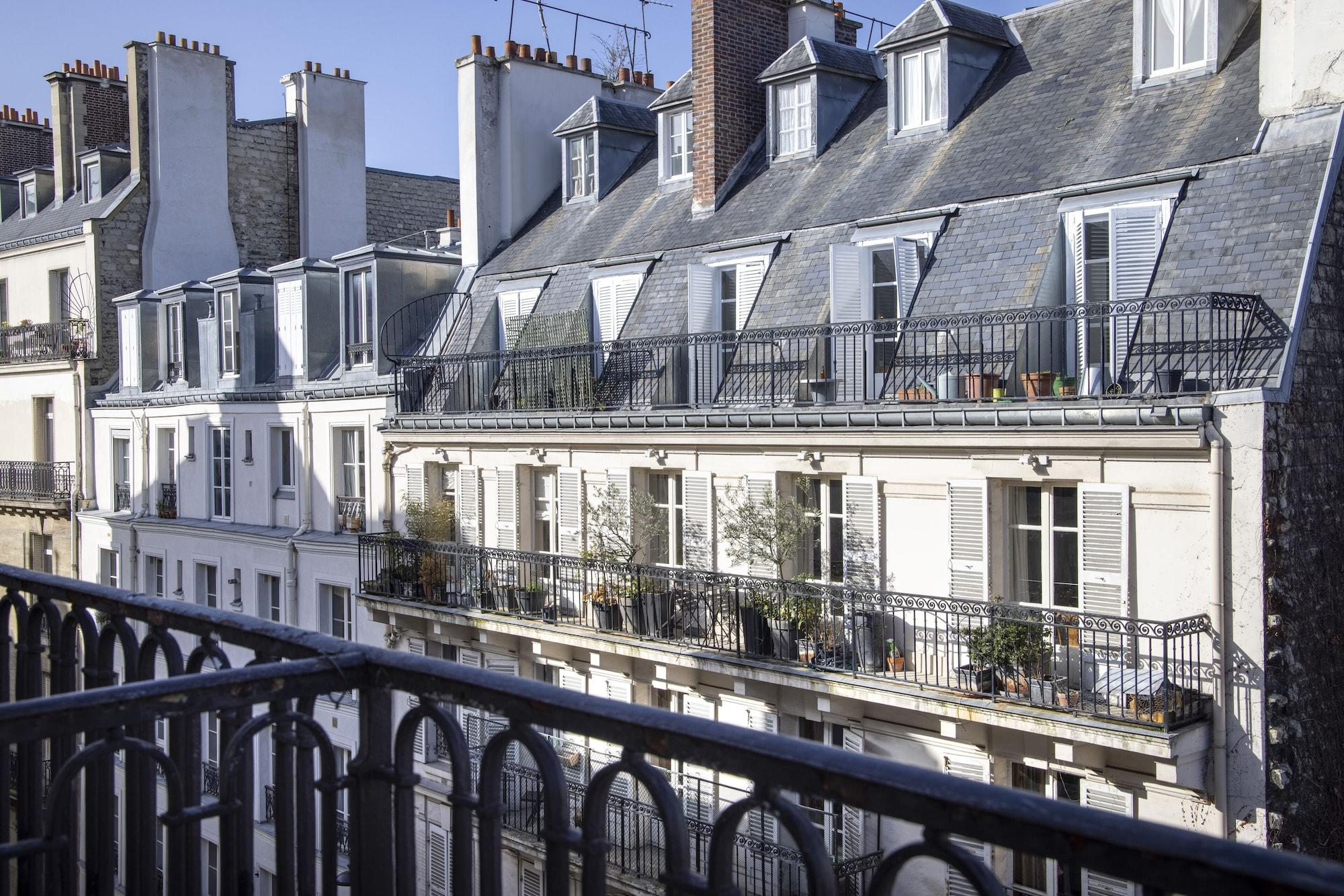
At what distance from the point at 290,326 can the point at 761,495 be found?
14.1m

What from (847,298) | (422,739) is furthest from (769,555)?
(422,739)

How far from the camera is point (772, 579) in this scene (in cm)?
1667

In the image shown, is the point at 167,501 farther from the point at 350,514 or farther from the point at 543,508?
the point at 543,508

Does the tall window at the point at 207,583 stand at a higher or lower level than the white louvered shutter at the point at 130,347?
lower

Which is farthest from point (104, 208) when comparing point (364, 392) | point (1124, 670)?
point (1124, 670)

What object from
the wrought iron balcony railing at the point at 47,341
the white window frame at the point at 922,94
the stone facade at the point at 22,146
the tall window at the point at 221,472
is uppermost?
the stone facade at the point at 22,146

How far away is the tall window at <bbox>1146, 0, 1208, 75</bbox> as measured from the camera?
17125mm

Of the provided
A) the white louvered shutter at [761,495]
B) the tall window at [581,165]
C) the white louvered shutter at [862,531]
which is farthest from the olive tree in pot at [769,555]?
the tall window at [581,165]

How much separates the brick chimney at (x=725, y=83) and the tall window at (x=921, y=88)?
11.2ft

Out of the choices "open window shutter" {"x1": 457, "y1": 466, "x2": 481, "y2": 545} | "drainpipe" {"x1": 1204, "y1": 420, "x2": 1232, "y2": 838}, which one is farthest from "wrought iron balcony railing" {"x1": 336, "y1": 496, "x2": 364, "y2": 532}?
"drainpipe" {"x1": 1204, "y1": 420, "x2": 1232, "y2": 838}

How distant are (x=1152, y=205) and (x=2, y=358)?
32.0 m

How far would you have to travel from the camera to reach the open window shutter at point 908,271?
59.3 feet

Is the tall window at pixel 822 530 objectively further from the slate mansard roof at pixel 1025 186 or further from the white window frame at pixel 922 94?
the white window frame at pixel 922 94

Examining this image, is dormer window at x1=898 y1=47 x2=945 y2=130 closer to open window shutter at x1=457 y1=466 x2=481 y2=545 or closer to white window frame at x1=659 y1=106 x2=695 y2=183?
white window frame at x1=659 y1=106 x2=695 y2=183
